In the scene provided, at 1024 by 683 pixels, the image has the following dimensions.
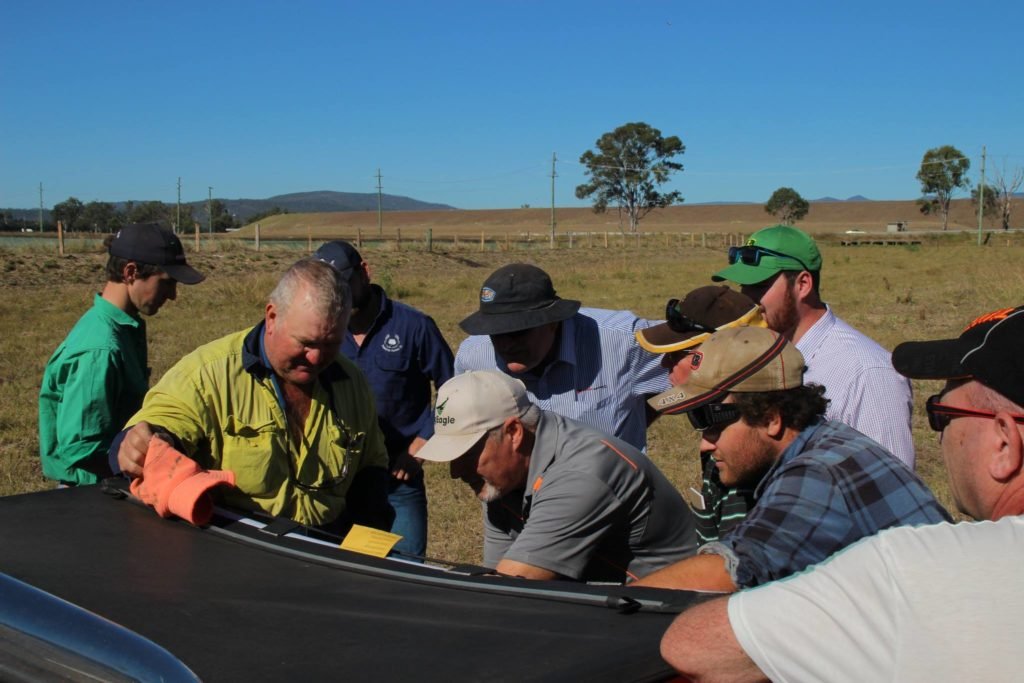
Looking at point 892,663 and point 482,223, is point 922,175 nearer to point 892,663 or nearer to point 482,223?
point 482,223

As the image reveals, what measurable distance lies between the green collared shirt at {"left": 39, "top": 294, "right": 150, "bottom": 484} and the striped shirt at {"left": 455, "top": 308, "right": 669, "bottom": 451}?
4.59ft

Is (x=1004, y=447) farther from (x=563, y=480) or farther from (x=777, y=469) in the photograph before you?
(x=563, y=480)

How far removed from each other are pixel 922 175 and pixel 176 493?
97854mm

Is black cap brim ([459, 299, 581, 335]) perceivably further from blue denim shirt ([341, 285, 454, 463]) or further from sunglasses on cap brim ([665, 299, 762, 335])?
blue denim shirt ([341, 285, 454, 463])

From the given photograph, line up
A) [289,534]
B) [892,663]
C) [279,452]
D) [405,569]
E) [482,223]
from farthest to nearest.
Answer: [482,223]
[279,452]
[289,534]
[405,569]
[892,663]

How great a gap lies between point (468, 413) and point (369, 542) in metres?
0.48

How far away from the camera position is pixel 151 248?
13.1 feet

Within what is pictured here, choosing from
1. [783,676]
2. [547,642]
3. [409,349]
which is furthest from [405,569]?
[409,349]

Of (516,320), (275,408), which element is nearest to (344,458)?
(275,408)

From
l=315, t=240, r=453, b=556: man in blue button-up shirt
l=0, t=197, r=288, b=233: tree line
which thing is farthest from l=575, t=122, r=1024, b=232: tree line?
l=315, t=240, r=453, b=556: man in blue button-up shirt

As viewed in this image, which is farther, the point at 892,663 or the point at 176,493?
the point at 176,493

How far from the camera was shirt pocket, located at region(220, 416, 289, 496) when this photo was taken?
3.03 metres

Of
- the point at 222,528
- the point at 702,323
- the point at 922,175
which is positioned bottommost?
the point at 222,528

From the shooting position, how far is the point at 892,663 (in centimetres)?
145
